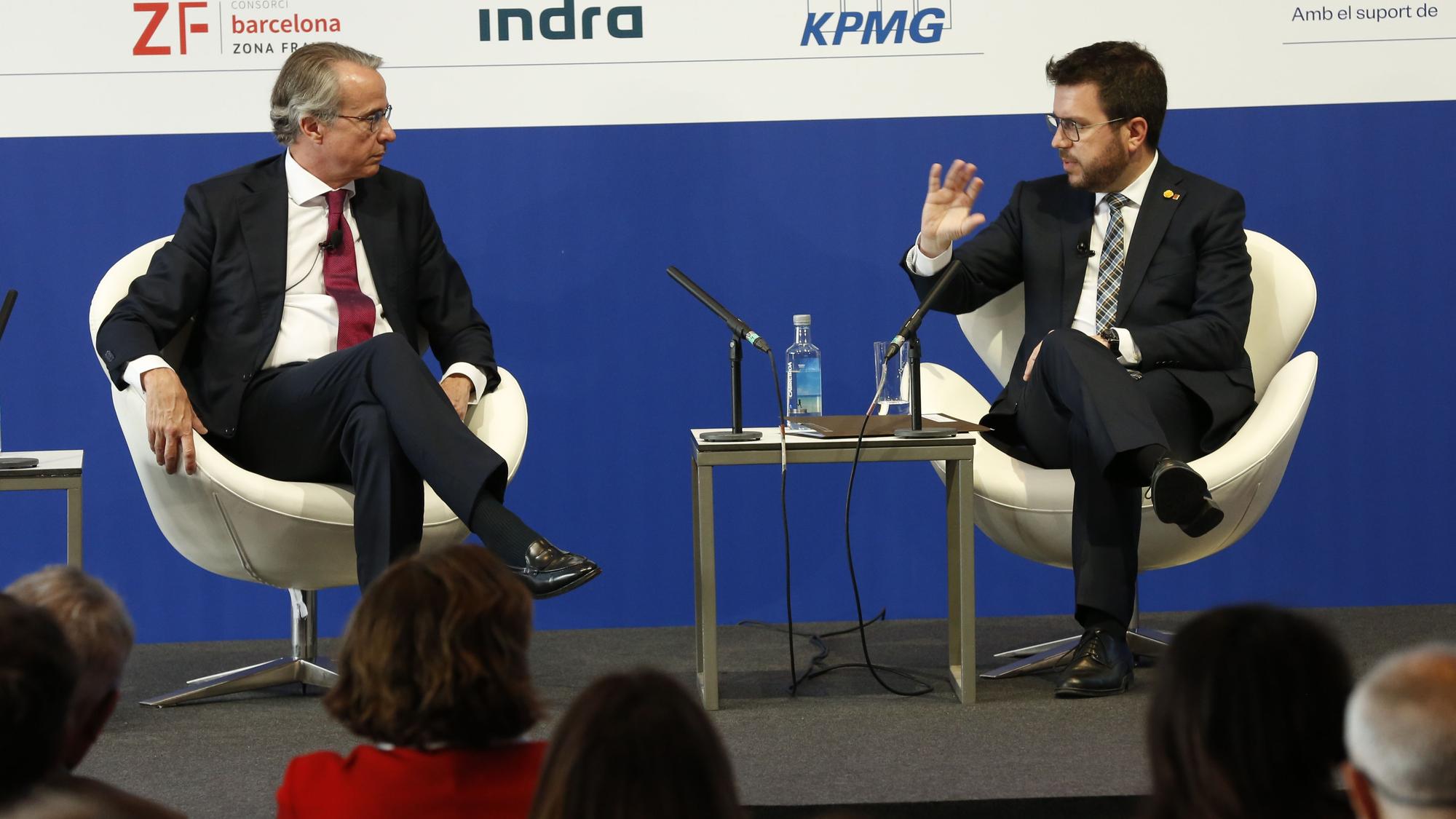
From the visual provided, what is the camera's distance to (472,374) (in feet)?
11.1

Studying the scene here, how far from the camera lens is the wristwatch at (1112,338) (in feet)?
10.8

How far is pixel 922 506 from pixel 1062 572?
17.0 inches

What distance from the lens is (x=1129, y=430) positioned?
297 centimetres

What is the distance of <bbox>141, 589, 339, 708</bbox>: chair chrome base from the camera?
3.24m

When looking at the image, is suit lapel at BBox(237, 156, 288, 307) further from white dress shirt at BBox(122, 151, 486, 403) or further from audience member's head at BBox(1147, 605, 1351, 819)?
audience member's head at BBox(1147, 605, 1351, 819)

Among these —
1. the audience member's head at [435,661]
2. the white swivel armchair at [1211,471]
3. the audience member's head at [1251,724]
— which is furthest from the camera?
the white swivel armchair at [1211,471]

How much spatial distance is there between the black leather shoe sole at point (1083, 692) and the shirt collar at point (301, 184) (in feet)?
6.11

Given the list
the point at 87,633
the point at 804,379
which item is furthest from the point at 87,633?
the point at 804,379

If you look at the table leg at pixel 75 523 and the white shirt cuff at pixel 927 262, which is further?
the white shirt cuff at pixel 927 262

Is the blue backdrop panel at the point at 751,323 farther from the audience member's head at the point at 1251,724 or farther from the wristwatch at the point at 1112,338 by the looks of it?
the audience member's head at the point at 1251,724

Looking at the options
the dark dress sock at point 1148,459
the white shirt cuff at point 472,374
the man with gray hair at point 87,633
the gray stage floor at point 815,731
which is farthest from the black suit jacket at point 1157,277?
the man with gray hair at point 87,633

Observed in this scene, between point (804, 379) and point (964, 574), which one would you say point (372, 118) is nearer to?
point (804, 379)

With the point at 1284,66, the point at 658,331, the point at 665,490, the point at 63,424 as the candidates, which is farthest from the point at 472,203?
the point at 1284,66

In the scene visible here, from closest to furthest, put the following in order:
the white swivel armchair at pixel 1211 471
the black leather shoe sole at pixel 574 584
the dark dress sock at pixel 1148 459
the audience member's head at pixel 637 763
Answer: the audience member's head at pixel 637 763 < the black leather shoe sole at pixel 574 584 < the dark dress sock at pixel 1148 459 < the white swivel armchair at pixel 1211 471
